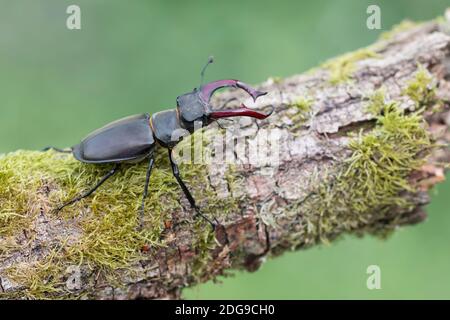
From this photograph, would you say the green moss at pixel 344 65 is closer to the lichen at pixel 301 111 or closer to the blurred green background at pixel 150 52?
the lichen at pixel 301 111

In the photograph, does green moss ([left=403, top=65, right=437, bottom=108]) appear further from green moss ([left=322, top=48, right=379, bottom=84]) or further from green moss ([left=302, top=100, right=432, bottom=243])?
green moss ([left=322, top=48, right=379, bottom=84])

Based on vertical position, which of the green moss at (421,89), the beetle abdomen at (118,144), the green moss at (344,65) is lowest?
the beetle abdomen at (118,144)

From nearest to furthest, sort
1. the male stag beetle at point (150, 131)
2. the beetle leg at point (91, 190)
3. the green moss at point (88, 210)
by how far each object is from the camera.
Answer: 1. the green moss at point (88, 210)
2. the beetle leg at point (91, 190)
3. the male stag beetle at point (150, 131)

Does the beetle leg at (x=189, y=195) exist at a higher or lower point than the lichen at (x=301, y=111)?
lower

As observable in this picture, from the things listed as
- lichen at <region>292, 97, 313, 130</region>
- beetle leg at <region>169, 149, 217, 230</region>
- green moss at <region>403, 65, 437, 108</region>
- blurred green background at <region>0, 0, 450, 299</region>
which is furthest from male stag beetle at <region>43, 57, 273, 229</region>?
blurred green background at <region>0, 0, 450, 299</region>

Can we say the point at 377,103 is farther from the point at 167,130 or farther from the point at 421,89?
the point at 167,130

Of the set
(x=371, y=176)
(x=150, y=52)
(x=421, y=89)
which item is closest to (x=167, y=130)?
(x=371, y=176)

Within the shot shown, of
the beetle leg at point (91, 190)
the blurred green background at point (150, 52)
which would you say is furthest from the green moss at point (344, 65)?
the blurred green background at point (150, 52)
